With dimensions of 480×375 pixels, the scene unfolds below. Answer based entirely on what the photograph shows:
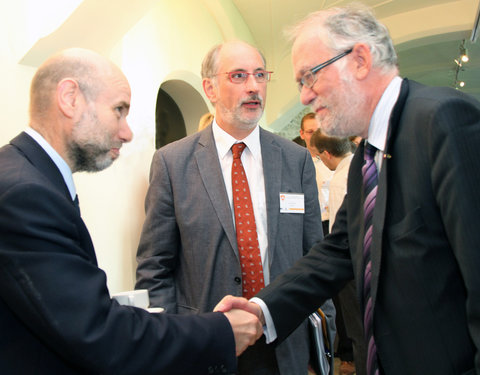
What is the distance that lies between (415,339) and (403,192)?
413 mm

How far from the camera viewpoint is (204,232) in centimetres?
190

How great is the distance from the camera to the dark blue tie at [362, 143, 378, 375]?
131 cm

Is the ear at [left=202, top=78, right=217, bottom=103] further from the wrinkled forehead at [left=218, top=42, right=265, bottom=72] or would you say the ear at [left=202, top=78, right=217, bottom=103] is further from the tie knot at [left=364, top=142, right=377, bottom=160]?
the tie knot at [left=364, top=142, right=377, bottom=160]

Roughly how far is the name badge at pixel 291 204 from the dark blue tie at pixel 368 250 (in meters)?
0.59

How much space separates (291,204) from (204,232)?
44 cm

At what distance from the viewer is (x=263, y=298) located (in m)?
1.72

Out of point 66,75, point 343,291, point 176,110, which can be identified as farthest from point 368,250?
point 176,110

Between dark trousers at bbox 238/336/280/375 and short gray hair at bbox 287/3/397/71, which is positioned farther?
dark trousers at bbox 238/336/280/375

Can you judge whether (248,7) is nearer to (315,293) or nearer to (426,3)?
(426,3)

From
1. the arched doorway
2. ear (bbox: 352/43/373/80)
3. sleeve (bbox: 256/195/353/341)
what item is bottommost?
sleeve (bbox: 256/195/353/341)

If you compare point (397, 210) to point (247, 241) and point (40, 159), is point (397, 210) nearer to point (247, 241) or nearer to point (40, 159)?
point (247, 241)

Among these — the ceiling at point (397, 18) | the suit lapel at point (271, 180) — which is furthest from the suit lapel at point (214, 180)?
the ceiling at point (397, 18)

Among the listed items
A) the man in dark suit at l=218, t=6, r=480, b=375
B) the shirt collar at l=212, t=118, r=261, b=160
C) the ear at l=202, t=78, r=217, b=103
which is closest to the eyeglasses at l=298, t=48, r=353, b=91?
the man in dark suit at l=218, t=6, r=480, b=375

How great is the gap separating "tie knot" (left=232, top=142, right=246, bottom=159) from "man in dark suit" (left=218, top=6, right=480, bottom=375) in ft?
1.56
